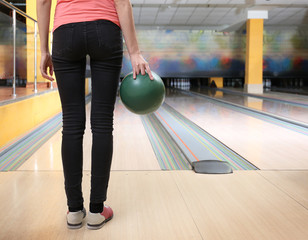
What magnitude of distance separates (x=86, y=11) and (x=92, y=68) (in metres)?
0.16

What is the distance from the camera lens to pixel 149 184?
5.15 ft

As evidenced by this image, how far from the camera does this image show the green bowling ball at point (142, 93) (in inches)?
44.9

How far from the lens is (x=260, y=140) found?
104 inches

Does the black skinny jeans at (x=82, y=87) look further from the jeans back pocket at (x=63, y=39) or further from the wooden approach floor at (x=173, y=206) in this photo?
the wooden approach floor at (x=173, y=206)

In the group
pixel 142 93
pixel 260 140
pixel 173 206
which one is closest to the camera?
pixel 142 93

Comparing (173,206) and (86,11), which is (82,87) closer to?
(86,11)

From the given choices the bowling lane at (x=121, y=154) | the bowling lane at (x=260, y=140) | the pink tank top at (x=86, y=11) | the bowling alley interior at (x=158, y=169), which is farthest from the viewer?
the bowling lane at (x=260, y=140)

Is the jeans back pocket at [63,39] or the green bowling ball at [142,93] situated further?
the green bowling ball at [142,93]

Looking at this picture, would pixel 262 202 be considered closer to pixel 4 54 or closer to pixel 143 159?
pixel 143 159

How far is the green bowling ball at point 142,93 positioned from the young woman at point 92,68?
1.6 inches

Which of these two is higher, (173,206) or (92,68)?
(92,68)

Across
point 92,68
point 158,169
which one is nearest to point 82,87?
point 92,68

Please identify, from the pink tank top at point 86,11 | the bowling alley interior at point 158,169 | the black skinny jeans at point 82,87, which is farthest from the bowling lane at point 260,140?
the pink tank top at point 86,11

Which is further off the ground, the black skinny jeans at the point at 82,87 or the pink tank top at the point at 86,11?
the pink tank top at the point at 86,11
